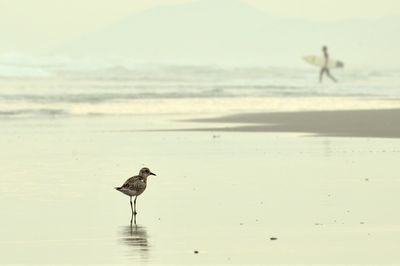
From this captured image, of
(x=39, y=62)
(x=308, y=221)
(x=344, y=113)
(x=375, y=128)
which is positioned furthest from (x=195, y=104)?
(x=39, y=62)

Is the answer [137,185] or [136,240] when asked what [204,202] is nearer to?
[137,185]

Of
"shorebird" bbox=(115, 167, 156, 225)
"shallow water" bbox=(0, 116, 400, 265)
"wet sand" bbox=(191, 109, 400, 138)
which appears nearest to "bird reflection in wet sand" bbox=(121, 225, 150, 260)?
"shallow water" bbox=(0, 116, 400, 265)

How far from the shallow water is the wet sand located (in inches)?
89.4

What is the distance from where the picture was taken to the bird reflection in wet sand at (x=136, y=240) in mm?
10734

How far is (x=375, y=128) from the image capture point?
1004 inches

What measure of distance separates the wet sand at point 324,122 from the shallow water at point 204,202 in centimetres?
227

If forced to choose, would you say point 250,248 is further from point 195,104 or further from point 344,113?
point 195,104

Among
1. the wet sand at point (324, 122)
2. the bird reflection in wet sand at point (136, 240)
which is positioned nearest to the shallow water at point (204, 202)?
the bird reflection in wet sand at point (136, 240)

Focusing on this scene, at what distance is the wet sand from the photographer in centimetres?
2484

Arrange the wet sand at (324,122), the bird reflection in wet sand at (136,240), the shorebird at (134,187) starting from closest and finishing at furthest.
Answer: the bird reflection in wet sand at (136,240) < the shorebird at (134,187) < the wet sand at (324,122)

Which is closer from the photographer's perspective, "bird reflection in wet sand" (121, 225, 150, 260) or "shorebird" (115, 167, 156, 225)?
"bird reflection in wet sand" (121, 225, 150, 260)

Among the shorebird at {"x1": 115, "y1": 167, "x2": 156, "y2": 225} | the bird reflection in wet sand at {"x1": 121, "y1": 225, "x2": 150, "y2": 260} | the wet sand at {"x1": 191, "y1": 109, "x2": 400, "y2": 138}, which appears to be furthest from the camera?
the wet sand at {"x1": 191, "y1": 109, "x2": 400, "y2": 138}

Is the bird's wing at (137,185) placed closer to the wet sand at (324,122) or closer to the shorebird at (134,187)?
the shorebird at (134,187)

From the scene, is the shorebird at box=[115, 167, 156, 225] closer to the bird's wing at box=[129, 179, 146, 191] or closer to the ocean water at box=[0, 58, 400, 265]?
the bird's wing at box=[129, 179, 146, 191]
